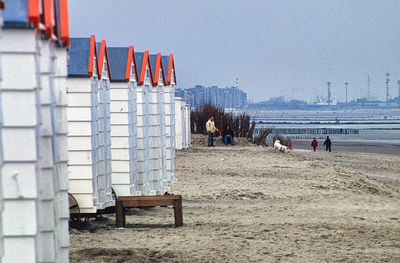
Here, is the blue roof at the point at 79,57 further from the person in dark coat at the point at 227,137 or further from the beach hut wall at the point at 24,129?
the person in dark coat at the point at 227,137

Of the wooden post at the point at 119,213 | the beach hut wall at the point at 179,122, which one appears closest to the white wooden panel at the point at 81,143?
the wooden post at the point at 119,213

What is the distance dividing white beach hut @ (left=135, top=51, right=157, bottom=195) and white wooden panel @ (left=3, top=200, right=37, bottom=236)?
25.1 ft

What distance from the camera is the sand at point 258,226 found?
10.0m

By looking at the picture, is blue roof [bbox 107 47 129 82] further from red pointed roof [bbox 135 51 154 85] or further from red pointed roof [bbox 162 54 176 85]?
red pointed roof [bbox 162 54 176 85]

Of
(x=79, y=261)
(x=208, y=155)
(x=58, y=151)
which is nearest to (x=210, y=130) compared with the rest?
(x=208, y=155)

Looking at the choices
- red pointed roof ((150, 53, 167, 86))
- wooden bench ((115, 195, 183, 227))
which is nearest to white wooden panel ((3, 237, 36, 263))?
wooden bench ((115, 195, 183, 227))

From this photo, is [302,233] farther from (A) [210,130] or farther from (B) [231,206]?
(A) [210,130]

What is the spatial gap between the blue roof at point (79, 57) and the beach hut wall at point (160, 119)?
142 inches

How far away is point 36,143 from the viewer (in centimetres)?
595

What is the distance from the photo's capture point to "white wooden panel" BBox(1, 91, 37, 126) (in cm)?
586

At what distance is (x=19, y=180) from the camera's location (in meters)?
5.94

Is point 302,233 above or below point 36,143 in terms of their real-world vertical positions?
below

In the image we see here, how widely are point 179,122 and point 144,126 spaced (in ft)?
52.8

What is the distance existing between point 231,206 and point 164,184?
56.0 inches
